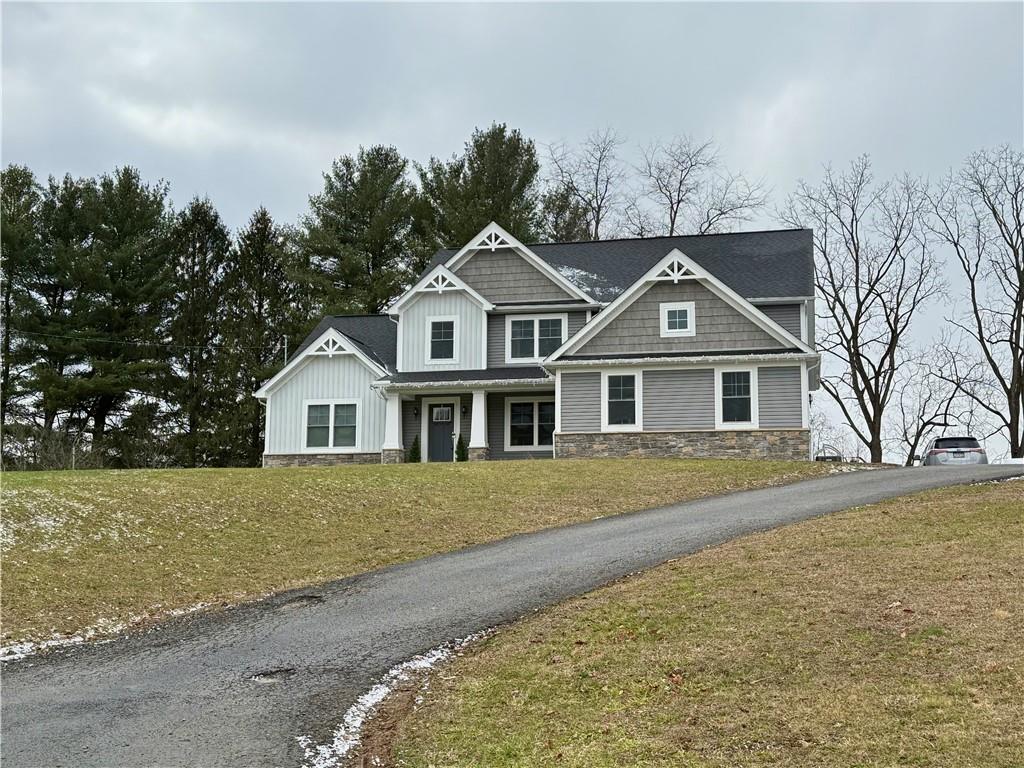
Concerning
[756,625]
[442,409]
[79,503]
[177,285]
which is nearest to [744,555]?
[756,625]

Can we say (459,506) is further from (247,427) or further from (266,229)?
(266,229)

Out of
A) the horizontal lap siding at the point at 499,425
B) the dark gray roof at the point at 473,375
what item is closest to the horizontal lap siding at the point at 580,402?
the dark gray roof at the point at 473,375

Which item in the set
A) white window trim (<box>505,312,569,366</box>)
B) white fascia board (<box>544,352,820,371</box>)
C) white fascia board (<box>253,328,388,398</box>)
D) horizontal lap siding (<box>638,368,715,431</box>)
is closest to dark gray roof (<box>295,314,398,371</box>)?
white fascia board (<box>253,328,388,398</box>)

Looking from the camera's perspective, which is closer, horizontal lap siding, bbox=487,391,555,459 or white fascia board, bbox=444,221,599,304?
horizontal lap siding, bbox=487,391,555,459

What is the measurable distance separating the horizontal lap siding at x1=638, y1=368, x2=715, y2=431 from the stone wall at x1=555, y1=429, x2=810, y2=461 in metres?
0.29

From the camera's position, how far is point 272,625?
11086 millimetres

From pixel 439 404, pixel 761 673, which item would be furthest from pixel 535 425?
pixel 761 673

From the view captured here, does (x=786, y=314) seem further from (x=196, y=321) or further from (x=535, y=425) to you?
(x=196, y=321)

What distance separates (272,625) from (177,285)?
35407 millimetres

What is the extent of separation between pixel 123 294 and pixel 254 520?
27.9 metres

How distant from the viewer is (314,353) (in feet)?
98.0

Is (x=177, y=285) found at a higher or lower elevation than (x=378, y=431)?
higher

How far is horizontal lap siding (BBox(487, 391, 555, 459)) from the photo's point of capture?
2905 cm

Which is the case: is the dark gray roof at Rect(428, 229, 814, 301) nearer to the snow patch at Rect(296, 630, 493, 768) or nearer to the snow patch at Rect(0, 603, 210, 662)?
the snow patch at Rect(0, 603, 210, 662)
